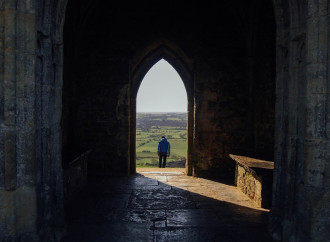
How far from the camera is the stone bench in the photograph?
16.7 feet

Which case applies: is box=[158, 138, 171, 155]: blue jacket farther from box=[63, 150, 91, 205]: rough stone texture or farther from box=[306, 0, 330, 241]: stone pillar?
box=[306, 0, 330, 241]: stone pillar

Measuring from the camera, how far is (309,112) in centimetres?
301

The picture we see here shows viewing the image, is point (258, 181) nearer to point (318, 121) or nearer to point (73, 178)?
point (318, 121)

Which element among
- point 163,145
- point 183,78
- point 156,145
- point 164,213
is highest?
point 183,78

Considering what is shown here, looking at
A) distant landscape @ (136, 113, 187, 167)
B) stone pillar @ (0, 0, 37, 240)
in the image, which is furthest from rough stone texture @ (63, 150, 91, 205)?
distant landscape @ (136, 113, 187, 167)

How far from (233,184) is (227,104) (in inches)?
79.8

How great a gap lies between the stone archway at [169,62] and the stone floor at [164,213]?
1427 millimetres

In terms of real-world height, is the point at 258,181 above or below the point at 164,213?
above

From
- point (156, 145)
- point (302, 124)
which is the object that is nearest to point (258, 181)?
point (302, 124)

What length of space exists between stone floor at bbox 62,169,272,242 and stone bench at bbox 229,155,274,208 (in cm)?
17

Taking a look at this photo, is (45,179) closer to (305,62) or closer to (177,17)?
(305,62)

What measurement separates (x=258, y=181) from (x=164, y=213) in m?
1.77

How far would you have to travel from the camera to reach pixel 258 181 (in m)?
5.31

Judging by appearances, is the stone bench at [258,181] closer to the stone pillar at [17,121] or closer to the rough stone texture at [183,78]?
the rough stone texture at [183,78]
